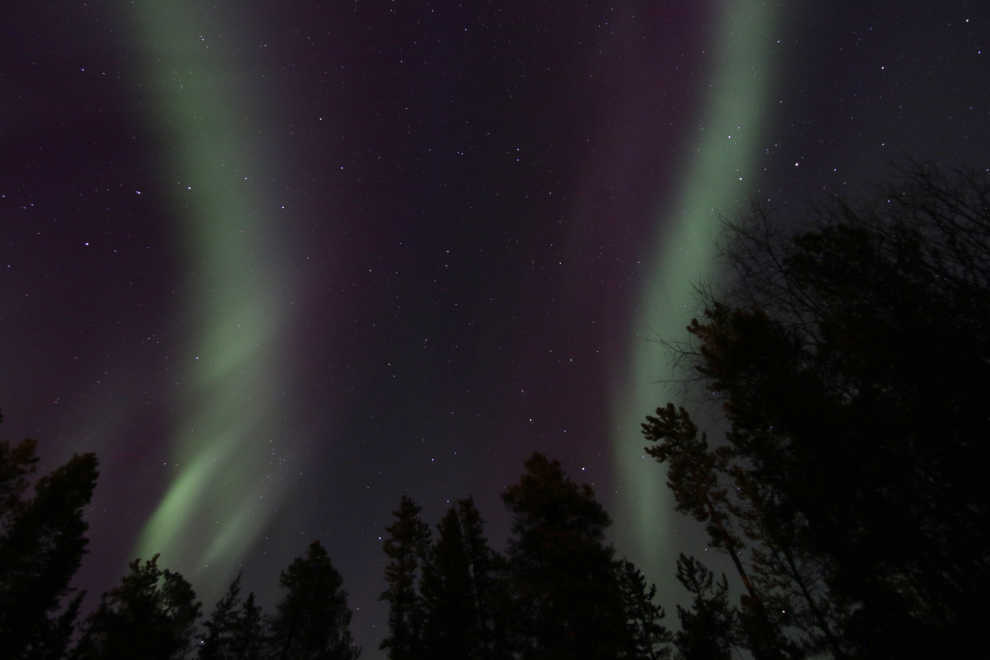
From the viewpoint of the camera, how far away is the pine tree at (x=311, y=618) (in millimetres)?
19641

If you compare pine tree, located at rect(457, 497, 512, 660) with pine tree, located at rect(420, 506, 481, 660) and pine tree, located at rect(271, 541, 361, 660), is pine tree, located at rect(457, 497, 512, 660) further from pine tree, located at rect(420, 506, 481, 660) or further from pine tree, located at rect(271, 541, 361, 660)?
pine tree, located at rect(271, 541, 361, 660)

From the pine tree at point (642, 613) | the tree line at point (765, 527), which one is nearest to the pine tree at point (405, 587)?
the tree line at point (765, 527)

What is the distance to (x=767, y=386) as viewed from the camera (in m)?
4.32

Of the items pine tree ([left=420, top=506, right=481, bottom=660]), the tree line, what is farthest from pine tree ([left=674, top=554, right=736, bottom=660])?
pine tree ([left=420, top=506, right=481, bottom=660])

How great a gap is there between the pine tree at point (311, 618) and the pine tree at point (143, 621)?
14.3ft

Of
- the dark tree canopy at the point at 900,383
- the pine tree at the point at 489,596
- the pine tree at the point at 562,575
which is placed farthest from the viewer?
the pine tree at the point at 489,596

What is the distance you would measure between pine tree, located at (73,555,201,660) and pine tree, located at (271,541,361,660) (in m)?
4.36

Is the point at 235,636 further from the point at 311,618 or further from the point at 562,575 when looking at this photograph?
the point at 562,575

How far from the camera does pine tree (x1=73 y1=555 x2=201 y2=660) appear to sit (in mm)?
16516

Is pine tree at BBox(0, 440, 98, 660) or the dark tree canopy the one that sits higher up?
pine tree at BBox(0, 440, 98, 660)

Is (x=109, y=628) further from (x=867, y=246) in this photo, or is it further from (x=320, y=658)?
(x=867, y=246)

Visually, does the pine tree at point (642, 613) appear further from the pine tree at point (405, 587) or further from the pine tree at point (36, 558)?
the pine tree at point (36, 558)

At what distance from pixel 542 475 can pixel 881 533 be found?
1486 centimetres

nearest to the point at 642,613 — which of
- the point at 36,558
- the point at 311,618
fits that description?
the point at 311,618
